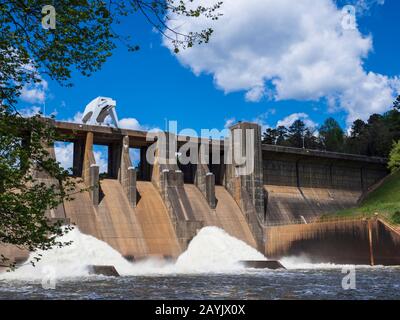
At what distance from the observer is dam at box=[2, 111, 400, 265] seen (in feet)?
90.7

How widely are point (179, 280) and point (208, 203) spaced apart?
46.9 feet

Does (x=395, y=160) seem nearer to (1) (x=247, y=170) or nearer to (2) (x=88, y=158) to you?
(1) (x=247, y=170)

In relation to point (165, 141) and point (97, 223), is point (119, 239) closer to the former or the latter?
point (97, 223)

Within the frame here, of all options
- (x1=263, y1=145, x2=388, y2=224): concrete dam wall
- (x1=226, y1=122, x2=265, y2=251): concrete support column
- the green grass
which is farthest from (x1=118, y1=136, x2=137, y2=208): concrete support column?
the green grass

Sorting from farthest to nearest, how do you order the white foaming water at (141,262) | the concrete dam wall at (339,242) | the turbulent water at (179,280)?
the concrete dam wall at (339,242)
the white foaming water at (141,262)
the turbulent water at (179,280)

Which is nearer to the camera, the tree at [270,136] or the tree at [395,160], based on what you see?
the tree at [395,160]

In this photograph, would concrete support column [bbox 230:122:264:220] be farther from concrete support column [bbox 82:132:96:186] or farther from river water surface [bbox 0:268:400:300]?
river water surface [bbox 0:268:400:300]

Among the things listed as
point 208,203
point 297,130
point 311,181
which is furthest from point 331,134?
point 208,203

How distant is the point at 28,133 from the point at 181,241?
21386 millimetres

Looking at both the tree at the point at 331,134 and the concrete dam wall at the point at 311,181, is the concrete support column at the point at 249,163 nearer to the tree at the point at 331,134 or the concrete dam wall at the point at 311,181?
the concrete dam wall at the point at 311,181

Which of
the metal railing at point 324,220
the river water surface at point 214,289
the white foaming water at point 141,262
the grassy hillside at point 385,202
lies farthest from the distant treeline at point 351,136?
the river water surface at point 214,289

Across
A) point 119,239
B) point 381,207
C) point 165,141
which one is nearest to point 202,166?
point 165,141

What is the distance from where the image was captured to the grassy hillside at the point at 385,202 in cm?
2750
